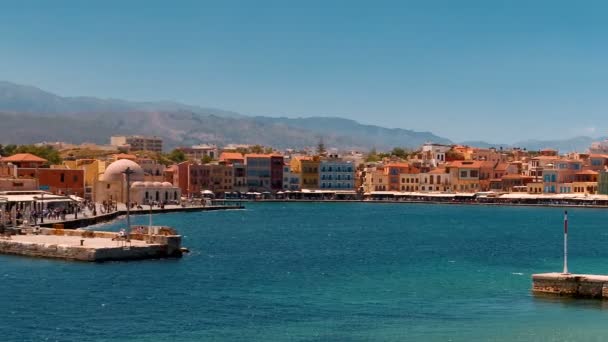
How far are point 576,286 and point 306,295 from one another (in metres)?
10.3

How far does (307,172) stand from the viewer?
6944 inches

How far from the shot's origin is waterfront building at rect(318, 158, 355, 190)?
Result: 580ft

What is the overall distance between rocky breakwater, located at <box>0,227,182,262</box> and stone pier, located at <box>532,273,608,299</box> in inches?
858

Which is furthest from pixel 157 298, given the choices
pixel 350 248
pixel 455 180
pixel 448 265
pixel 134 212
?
pixel 455 180

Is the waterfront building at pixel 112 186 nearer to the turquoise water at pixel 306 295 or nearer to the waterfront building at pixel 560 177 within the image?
the turquoise water at pixel 306 295

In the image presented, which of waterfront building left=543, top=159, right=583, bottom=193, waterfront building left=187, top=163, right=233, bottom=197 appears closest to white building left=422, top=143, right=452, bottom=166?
waterfront building left=543, top=159, right=583, bottom=193

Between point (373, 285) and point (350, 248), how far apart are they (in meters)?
22.8

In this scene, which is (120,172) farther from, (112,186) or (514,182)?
(514,182)

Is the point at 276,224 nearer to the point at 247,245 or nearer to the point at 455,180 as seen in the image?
the point at 247,245

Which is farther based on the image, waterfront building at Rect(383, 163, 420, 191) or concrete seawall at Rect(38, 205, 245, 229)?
waterfront building at Rect(383, 163, 420, 191)

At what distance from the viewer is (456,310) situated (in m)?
37.3

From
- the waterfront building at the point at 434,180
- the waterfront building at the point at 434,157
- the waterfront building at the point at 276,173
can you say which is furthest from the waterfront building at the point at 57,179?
the waterfront building at the point at 434,157

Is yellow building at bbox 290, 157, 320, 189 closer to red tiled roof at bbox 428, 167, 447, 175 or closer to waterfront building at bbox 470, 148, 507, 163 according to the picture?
red tiled roof at bbox 428, 167, 447, 175

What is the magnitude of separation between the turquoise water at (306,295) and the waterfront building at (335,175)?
103 m
